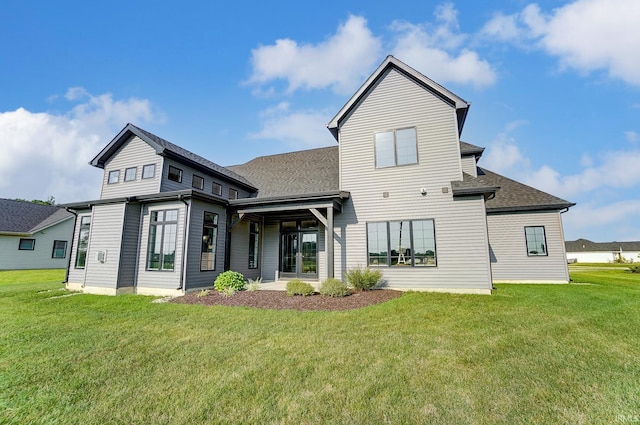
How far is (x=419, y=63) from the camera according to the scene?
11.0 meters

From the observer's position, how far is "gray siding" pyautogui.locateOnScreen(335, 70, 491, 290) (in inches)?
351

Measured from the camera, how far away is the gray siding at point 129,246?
31.9ft

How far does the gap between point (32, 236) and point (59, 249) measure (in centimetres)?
196

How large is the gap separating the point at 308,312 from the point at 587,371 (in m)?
4.72

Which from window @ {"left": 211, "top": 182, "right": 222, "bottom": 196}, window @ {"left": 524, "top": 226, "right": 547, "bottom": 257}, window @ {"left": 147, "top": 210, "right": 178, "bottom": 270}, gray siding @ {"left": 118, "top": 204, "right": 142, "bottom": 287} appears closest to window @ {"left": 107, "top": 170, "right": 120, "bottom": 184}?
gray siding @ {"left": 118, "top": 204, "right": 142, "bottom": 287}

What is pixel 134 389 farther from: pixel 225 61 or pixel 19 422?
pixel 225 61

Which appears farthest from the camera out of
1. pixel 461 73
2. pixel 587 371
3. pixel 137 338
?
pixel 461 73

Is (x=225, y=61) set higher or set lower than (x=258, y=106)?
higher

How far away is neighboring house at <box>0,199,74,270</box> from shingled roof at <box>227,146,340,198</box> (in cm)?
1651

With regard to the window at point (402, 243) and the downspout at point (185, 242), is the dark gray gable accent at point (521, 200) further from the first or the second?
the downspout at point (185, 242)

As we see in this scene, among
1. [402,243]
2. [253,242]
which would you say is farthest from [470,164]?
[253,242]

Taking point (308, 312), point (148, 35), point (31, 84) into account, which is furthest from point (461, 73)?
point (31, 84)

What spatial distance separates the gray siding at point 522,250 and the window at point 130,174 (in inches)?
623

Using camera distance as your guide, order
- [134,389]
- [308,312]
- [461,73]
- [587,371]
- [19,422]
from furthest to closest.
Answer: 1. [461,73]
2. [308,312]
3. [587,371]
4. [134,389]
5. [19,422]
